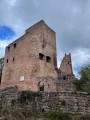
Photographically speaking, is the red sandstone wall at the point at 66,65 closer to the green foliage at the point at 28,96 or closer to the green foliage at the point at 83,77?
the green foliage at the point at 83,77

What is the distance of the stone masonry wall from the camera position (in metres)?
5.04

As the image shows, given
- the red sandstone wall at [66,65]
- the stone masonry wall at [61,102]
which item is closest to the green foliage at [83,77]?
the stone masonry wall at [61,102]

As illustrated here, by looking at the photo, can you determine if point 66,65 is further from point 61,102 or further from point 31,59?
point 61,102

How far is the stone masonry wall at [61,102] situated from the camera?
5.04m

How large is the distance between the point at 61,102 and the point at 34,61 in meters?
9.18

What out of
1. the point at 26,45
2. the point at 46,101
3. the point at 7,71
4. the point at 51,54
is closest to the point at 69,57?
the point at 51,54

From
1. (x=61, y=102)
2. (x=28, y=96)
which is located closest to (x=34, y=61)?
(x=28, y=96)

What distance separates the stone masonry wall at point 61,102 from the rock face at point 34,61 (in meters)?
5.70

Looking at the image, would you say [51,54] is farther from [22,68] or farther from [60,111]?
[60,111]

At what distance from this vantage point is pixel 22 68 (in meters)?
14.4

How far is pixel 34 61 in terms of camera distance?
14.1 metres

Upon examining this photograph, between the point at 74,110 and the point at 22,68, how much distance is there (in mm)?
10256

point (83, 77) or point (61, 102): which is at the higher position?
point (83, 77)

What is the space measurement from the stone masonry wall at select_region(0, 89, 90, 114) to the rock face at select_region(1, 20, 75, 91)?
18.7 feet
